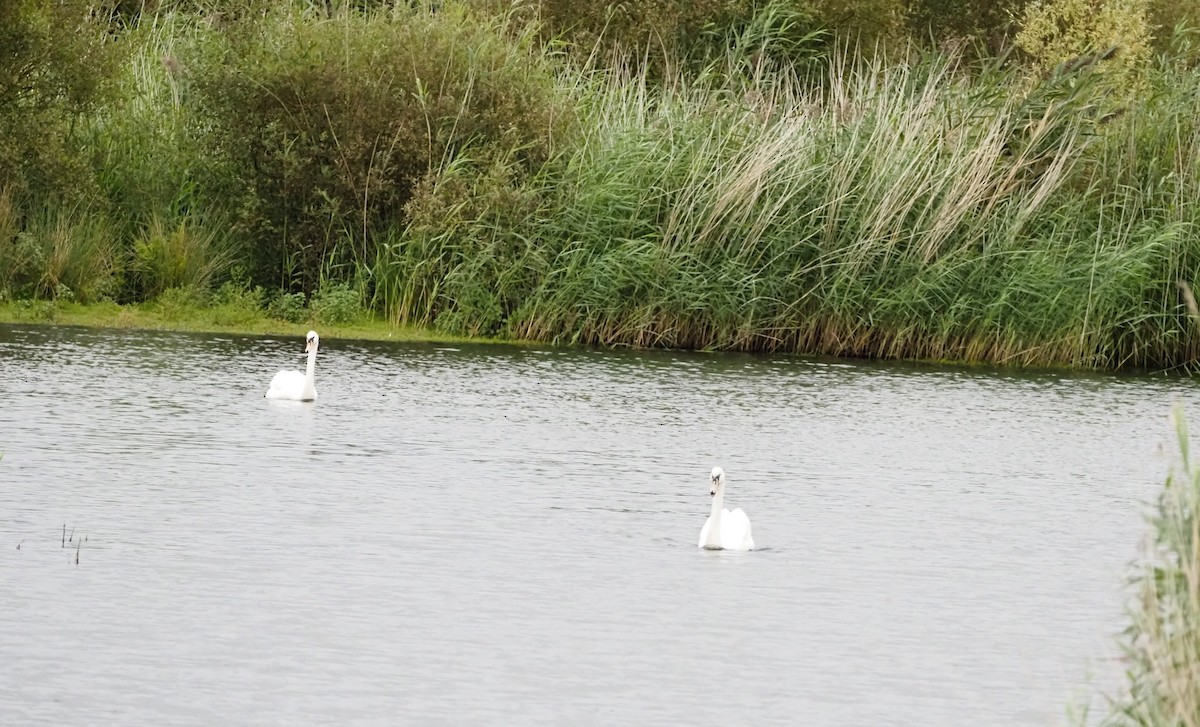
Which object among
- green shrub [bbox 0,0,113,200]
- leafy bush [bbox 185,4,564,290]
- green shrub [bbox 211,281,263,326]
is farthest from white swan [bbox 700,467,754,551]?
green shrub [bbox 0,0,113,200]

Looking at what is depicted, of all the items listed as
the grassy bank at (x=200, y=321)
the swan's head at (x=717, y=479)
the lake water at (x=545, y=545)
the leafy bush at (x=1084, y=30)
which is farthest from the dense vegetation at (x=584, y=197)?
the swan's head at (x=717, y=479)

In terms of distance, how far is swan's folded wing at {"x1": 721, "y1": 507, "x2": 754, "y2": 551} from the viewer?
46.9 ft

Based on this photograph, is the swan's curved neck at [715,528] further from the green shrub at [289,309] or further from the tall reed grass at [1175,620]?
the green shrub at [289,309]

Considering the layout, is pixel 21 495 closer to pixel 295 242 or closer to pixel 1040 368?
pixel 295 242

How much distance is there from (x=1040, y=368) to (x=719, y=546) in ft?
44.7

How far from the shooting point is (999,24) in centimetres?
4081

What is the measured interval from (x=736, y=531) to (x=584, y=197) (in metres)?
13.5

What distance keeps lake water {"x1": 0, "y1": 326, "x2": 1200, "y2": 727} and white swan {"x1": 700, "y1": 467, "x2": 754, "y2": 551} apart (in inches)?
7.5

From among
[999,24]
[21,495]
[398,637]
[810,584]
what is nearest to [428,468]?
[21,495]

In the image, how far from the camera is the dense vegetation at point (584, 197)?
1073 inches

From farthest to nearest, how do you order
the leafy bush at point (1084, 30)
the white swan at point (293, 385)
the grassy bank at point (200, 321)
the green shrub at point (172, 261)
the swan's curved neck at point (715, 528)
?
the leafy bush at point (1084, 30)
the green shrub at point (172, 261)
the grassy bank at point (200, 321)
the white swan at point (293, 385)
the swan's curved neck at point (715, 528)

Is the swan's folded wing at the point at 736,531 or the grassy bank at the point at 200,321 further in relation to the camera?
the grassy bank at the point at 200,321

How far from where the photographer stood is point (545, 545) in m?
14.1

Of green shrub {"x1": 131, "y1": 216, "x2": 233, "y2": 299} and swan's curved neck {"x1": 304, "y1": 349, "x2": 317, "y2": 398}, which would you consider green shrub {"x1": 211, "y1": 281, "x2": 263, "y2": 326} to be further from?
swan's curved neck {"x1": 304, "y1": 349, "x2": 317, "y2": 398}
